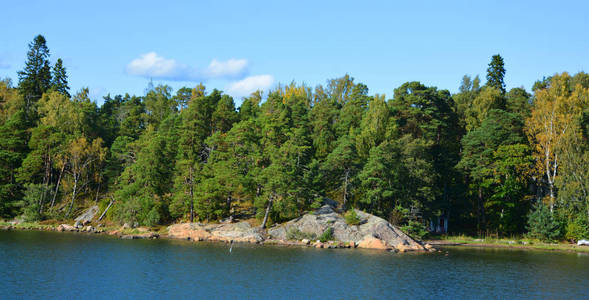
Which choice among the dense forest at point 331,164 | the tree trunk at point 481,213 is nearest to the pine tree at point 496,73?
the dense forest at point 331,164

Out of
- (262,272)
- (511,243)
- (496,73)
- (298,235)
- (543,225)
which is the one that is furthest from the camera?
(496,73)

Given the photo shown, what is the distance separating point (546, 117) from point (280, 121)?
46.1 m

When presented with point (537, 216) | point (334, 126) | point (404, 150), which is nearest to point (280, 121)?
point (334, 126)

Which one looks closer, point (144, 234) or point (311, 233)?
point (311, 233)

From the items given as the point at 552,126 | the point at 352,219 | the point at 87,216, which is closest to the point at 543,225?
the point at 552,126

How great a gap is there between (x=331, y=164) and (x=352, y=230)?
38.5 feet

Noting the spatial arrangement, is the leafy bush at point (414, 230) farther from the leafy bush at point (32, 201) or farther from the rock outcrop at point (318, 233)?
the leafy bush at point (32, 201)

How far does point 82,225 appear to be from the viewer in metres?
79.2

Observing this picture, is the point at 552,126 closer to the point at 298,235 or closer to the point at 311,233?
the point at 311,233

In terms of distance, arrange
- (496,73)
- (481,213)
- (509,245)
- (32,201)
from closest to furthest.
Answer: (509,245)
(32,201)
(481,213)
(496,73)

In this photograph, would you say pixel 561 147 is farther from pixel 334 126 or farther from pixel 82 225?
pixel 82 225

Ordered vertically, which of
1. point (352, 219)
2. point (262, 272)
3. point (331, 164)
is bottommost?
point (262, 272)

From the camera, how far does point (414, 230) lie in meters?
72.2

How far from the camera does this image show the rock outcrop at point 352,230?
6619cm
